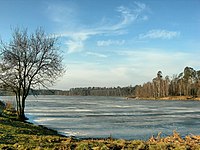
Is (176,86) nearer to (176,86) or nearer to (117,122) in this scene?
(176,86)

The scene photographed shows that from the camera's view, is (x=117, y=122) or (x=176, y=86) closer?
(x=117, y=122)

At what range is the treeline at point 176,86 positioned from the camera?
135m

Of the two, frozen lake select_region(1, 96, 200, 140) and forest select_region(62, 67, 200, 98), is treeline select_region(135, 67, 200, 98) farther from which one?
frozen lake select_region(1, 96, 200, 140)

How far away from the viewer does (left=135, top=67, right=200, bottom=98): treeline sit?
13525 cm

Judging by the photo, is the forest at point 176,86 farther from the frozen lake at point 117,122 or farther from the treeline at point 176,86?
the frozen lake at point 117,122

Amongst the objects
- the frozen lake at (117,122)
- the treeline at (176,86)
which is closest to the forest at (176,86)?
the treeline at (176,86)

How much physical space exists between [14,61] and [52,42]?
419 cm

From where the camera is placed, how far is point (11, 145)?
1070 centimetres

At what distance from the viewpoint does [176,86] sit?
14238 centimetres

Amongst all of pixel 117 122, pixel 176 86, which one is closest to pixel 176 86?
pixel 176 86

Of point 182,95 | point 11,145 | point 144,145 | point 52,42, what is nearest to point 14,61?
point 52,42

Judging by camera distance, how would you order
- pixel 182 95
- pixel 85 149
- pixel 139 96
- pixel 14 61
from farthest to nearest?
pixel 139 96, pixel 182 95, pixel 14 61, pixel 85 149

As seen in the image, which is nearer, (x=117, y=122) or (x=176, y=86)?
(x=117, y=122)

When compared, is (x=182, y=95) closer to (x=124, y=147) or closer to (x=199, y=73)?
(x=199, y=73)
